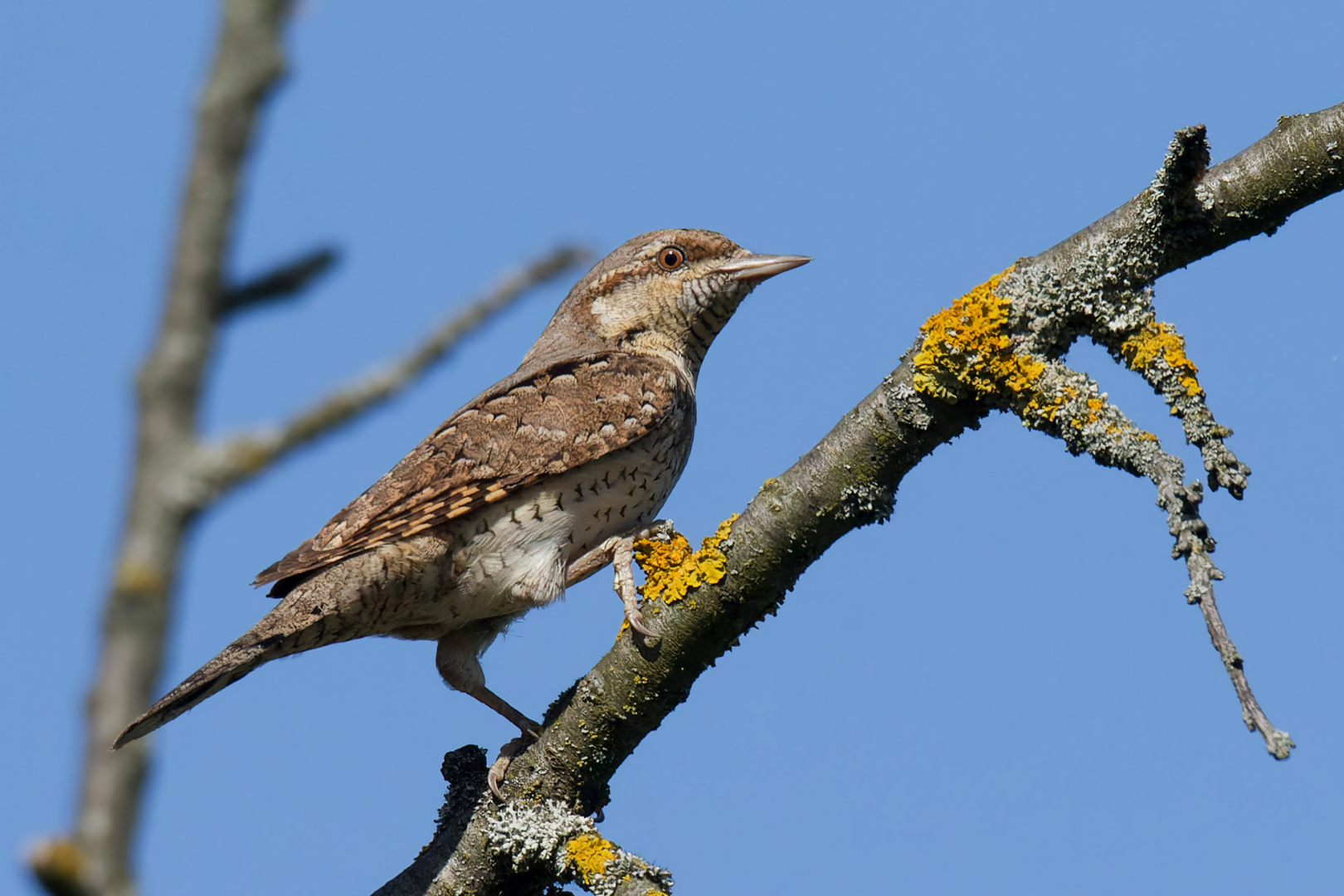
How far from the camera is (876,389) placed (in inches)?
157

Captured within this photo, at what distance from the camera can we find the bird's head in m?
6.16

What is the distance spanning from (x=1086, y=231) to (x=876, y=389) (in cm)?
81

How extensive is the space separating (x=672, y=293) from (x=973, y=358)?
103 inches

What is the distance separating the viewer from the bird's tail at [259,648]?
412 cm

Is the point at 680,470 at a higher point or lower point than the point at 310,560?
higher

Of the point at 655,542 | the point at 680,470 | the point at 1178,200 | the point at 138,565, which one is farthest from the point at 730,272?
the point at 138,565

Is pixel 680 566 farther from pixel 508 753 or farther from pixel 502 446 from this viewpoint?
pixel 502 446

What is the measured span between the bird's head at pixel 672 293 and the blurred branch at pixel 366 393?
16.4 ft

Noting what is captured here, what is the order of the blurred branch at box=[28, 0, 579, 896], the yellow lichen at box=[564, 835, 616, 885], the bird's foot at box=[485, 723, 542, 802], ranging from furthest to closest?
the bird's foot at box=[485, 723, 542, 802]
the yellow lichen at box=[564, 835, 616, 885]
the blurred branch at box=[28, 0, 579, 896]

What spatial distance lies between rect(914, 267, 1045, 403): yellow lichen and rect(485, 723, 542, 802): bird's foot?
191 centimetres

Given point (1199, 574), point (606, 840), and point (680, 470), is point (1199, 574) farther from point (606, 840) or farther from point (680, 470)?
point (680, 470)

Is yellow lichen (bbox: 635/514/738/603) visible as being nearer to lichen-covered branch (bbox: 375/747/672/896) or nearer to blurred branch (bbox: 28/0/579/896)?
lichen-covered branch (bbox: 375/747/672/896)

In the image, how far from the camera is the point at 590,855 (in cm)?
419

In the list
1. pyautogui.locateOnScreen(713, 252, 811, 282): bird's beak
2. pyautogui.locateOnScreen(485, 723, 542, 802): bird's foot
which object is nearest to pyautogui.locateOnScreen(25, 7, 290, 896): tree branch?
pyautogui.locateOnScreen(485, 723, 542, 802): bird's foot
